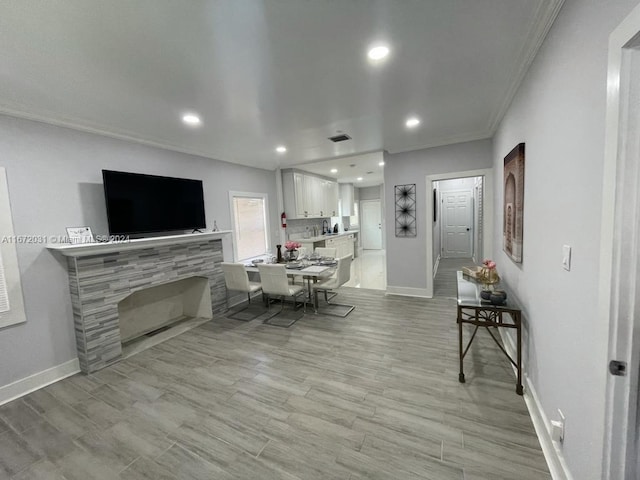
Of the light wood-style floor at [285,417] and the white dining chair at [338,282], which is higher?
the white dining chair at [338,282]

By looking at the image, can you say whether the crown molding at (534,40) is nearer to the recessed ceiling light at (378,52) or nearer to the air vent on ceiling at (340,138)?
the recessed ceiling light at (378,52)

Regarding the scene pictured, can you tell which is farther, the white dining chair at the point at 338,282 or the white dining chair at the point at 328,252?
the white dining chair at the point at 328,252

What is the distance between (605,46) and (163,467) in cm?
302

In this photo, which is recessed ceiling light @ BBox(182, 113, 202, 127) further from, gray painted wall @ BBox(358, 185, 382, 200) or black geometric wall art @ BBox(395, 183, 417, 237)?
gray painted wall @ BBox(358, 185, 382, 200)

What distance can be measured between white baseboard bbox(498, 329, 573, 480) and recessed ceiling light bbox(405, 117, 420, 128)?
280 centimetres

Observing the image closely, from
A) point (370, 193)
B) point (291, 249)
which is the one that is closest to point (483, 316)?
point (291, 249)

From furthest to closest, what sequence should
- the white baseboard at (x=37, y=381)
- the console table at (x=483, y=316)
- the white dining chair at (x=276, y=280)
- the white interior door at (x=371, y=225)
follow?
the white interior door at (x=371, y=225), the white dining chair at (x=276, y=280), the white baseboard at (x=37, y=381), the console table at (x=483, y=316)

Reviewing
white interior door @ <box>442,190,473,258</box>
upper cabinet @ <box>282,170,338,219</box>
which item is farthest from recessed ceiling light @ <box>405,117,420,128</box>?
white interior door @ <box>442,190,473,258</box>

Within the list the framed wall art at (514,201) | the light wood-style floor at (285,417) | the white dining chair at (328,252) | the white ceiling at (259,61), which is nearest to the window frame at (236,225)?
the white dining chair at (328,252)

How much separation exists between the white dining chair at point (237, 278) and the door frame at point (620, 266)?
3.52m

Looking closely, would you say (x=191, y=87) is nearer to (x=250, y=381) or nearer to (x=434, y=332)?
(x=250, y=381)

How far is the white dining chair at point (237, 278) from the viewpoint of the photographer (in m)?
3.77

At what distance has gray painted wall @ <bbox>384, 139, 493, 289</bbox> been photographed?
13.0 feet

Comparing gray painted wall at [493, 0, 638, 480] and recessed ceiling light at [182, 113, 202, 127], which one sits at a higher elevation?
recessed ceiling light at [182, 113, 202, 127]
